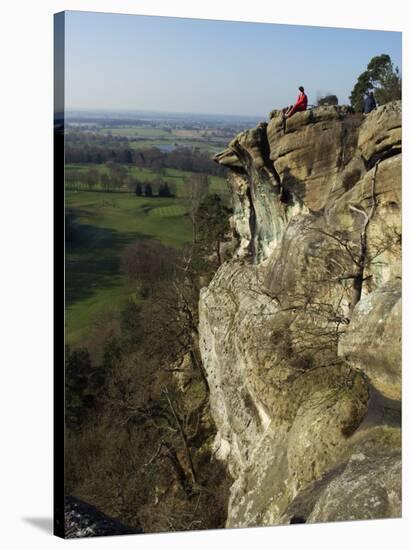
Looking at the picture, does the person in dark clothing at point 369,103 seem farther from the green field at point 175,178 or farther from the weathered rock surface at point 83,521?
the weathered rock surface at point 83,521

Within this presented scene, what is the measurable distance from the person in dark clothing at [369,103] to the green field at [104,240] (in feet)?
8.13

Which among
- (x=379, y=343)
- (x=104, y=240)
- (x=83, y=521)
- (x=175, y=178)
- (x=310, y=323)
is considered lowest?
(x=83, y=521)

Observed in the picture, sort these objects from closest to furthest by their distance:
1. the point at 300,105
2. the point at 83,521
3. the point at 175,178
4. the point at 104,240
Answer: the point at 83,521 < the point at 104,240 < the point at 175,178 < the point at 300,105

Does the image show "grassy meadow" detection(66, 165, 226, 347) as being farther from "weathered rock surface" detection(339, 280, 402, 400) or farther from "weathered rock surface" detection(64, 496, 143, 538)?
"weathered rock surface" detection(339, 280, 402, 400)

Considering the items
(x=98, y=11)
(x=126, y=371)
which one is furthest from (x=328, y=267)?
(x=98, y=11)

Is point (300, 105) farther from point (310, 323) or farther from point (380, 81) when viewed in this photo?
point (310, 323)

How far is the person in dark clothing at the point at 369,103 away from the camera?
1352 centimetres

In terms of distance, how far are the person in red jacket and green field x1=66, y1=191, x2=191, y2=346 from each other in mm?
1681

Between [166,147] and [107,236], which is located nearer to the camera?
[107,236]

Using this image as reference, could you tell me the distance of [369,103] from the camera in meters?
13.6

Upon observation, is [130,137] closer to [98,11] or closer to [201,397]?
[98,11]

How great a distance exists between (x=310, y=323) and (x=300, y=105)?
2566 millimetres

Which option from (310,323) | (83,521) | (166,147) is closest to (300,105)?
(166,147)

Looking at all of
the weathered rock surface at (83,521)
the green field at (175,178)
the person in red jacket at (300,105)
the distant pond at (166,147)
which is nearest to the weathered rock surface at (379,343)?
the green field at (175,178)
